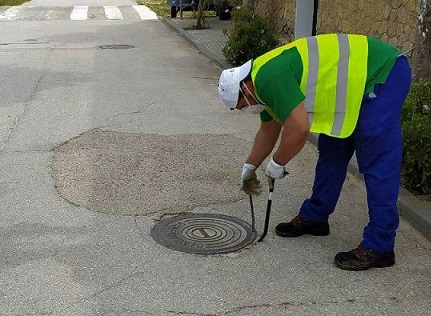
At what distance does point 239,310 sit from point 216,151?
9.85ft

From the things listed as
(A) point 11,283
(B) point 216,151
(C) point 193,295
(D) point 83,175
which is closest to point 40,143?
(D) point 83,175

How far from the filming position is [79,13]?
852 inches

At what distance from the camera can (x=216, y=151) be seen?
627cm

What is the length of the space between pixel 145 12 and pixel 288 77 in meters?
19.5

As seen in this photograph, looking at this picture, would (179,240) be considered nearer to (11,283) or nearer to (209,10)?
(11,283)

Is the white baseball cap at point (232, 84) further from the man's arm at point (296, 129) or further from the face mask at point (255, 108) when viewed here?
the man's arm at point (296, 129)

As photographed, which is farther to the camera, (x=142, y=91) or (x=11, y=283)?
(x=142, y=91)

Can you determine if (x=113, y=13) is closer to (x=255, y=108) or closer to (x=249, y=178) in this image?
(x=249, y=178)

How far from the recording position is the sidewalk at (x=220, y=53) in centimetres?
445

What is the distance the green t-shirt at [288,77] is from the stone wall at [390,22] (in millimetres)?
2087

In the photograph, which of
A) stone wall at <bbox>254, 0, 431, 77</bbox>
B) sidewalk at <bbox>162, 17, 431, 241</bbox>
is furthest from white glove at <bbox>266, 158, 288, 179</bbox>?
stone wall at <bbox>254, 0, 431, 77</bbox>

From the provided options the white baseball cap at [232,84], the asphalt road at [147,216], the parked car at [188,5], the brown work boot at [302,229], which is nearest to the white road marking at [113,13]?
the parked car at [188,5]

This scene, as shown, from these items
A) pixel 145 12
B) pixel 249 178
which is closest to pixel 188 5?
pixel 145 12

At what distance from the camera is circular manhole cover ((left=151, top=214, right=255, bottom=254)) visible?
418 centimetres
